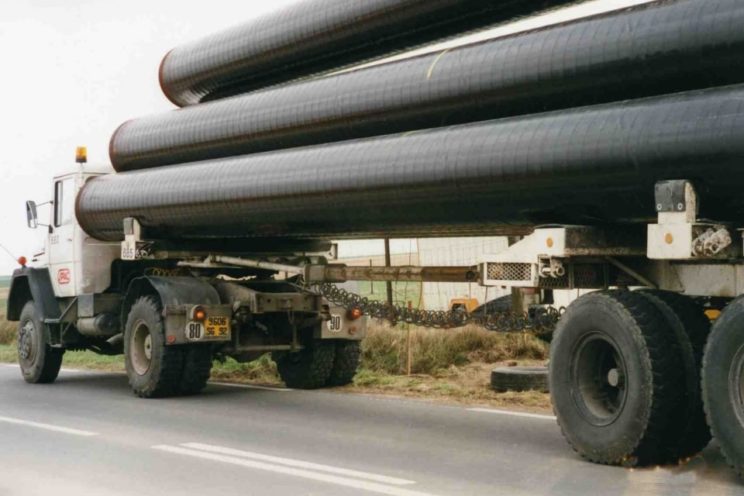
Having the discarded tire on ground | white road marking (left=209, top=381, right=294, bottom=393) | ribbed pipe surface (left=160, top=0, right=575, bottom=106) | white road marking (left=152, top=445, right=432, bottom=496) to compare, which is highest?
ribbed pipe surface (left=160, top=0, right=575, bottom=106)

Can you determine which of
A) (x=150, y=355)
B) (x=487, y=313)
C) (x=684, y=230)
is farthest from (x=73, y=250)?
(x=684, y=230)

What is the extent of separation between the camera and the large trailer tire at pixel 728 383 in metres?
6.77

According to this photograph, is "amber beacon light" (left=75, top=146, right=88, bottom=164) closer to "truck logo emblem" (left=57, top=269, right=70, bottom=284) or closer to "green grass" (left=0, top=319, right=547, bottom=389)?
"truck logo emblem" (left=57, top=269, right=70, bottom=284)

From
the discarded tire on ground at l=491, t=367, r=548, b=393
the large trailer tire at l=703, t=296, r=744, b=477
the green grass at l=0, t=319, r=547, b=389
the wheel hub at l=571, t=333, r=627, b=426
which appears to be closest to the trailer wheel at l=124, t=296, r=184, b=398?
the green grass at l=0, t=319, r=547, b=389

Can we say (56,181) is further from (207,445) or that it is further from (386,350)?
(207,445)

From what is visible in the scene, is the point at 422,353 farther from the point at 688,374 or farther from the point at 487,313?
the point at 688,374

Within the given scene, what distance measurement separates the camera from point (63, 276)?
15273 mm

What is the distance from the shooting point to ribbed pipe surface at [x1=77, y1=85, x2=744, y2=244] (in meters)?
7.20

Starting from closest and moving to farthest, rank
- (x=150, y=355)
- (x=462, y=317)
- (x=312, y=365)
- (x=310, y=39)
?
(x=462, y=317) < (x=310, y=39) < (x=150, y=355) < (x=312, y=365)

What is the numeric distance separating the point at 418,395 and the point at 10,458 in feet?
17.9

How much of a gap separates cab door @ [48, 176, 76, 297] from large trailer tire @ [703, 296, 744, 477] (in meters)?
10.2

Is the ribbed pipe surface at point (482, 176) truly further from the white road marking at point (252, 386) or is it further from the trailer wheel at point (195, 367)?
the white road marking at point (252, 386)

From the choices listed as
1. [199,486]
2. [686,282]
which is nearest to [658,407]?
[686,282]

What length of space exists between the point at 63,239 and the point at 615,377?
31.6ft
